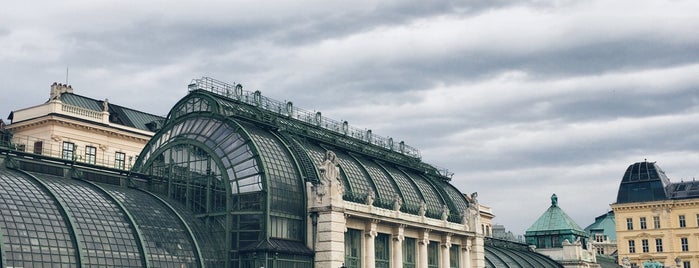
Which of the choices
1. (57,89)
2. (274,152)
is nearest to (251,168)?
(274,152)

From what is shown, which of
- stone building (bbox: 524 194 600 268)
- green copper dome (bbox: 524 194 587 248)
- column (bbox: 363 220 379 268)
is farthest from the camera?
green copper dome (bbox: 524 194 587 248)

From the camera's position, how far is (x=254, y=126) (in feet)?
232

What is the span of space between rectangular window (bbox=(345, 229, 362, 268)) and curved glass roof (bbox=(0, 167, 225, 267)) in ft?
34.2

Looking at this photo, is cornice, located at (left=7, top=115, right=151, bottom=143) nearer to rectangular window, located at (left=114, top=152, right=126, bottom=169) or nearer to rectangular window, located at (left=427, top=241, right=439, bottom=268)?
rectangular window, located at (left=114, top=152, right=126, bottom=169)

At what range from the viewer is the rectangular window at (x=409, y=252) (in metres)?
76.4

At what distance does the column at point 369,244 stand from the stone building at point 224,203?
0.27 ft

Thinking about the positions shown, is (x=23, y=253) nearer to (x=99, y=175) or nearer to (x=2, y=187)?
(x=2, y=187)

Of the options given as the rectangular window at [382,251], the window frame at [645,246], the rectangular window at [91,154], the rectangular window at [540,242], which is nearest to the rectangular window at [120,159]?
the rectangular window at [91,154]

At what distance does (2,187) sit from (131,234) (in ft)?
29.1

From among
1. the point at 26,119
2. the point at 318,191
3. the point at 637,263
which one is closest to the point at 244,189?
the point at 318,191

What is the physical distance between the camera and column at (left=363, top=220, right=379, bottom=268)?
7038 cm

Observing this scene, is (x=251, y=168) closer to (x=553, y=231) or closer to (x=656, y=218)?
(x=553, y=231)

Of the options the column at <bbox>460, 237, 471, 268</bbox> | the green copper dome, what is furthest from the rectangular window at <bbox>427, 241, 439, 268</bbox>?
the green copper dome

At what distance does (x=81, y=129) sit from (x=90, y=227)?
52.2m
